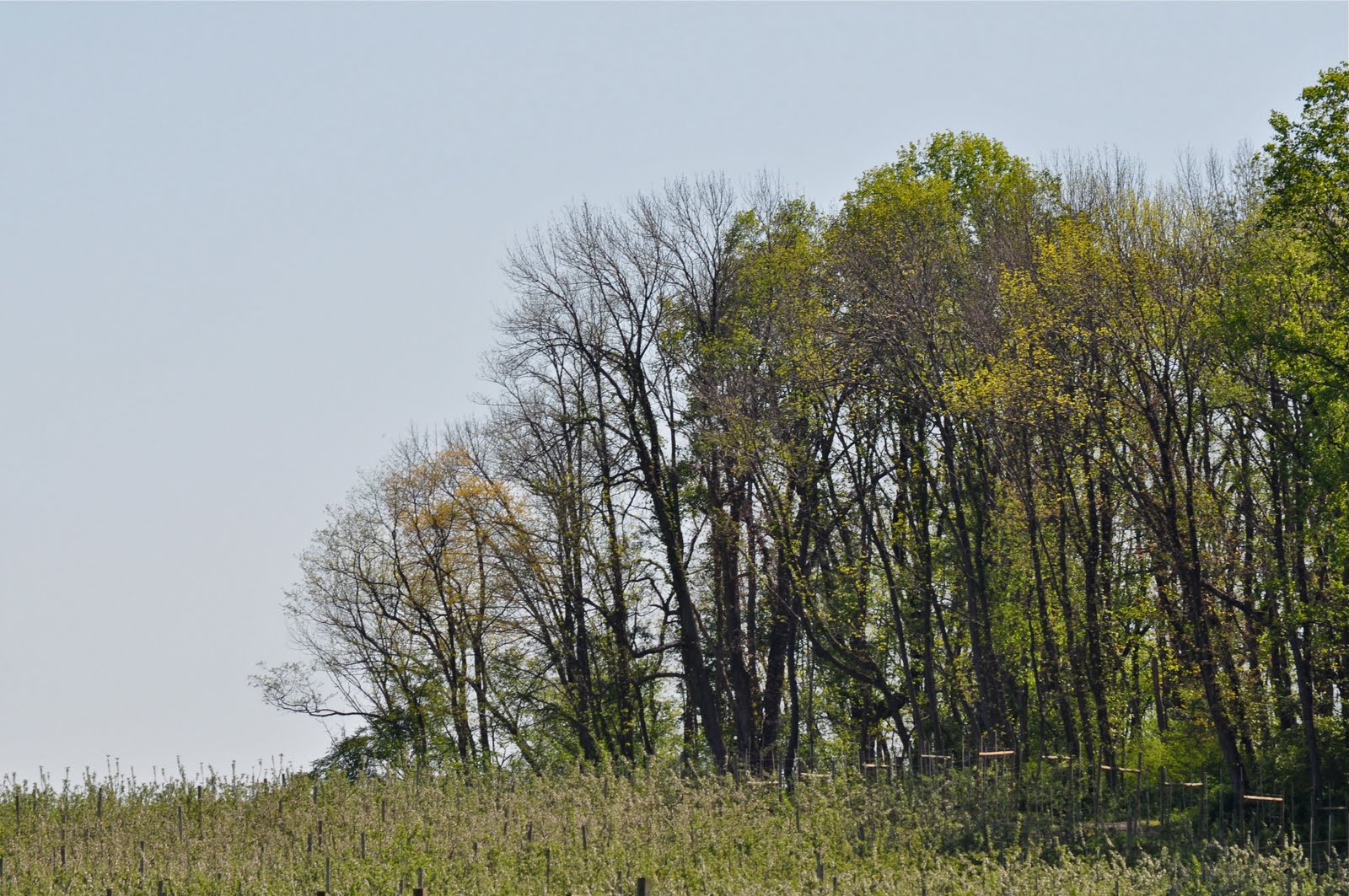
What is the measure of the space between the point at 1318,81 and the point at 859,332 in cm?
928

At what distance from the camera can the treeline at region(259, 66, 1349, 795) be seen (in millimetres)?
22453

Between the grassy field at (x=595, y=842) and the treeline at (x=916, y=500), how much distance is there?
14.3 ft

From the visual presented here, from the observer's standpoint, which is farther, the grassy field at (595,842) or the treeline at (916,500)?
the treeline at (916,500)

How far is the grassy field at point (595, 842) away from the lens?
15438 millimetres

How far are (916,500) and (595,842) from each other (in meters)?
15.1

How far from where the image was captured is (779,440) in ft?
93.9

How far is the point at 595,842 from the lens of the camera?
1738 cm

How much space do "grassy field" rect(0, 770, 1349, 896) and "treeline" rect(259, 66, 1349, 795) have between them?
14.3 feet

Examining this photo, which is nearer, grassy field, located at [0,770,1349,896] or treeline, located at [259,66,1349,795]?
grassy field, located at [0,770,1349,896]

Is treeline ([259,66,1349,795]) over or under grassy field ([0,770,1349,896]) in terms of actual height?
over

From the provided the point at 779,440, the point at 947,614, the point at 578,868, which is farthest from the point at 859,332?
the point at 578,868

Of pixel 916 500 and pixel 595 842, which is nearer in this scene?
pixel 595 842

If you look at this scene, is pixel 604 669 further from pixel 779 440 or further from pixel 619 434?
pixel 779 440

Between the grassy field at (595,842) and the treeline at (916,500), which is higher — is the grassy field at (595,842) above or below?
below
